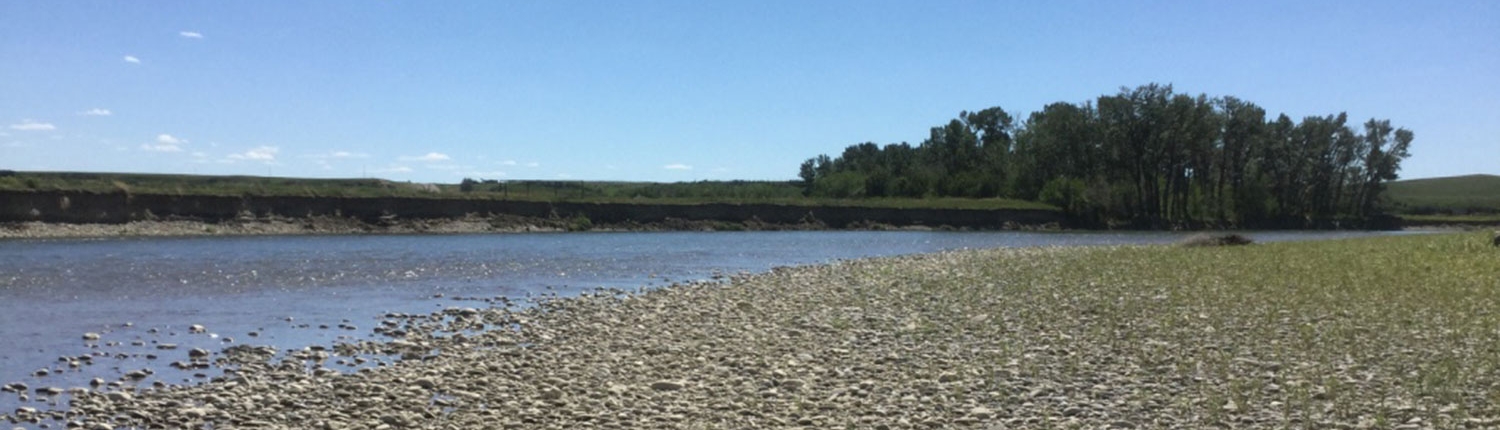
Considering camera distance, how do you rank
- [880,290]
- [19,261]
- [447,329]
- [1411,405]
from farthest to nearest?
[19,261], [880,290], [447,329], [1411,405]

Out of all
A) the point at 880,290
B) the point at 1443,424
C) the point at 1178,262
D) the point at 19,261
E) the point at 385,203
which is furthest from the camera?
the point at 385,203

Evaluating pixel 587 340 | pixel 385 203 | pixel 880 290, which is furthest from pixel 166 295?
pixel 385 203

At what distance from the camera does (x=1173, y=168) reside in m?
107

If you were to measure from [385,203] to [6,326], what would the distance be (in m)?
59.2

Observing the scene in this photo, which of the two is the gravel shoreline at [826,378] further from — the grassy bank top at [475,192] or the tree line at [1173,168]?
the tree line at [1173,168]

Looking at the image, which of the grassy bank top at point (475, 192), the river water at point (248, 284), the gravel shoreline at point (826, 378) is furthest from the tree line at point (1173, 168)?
the gravel shoreline at point (826, 378)

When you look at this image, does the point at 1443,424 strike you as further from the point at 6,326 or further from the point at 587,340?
the point at 6,326

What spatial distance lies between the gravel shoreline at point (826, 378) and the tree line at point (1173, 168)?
86.7 m

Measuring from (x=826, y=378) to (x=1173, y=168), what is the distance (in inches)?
3959

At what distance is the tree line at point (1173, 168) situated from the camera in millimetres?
103562

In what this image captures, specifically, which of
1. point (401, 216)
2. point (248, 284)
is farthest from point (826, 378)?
point (401, 216)

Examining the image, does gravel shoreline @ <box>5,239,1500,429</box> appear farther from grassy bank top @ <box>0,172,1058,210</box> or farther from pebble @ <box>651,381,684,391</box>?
grassy bank top @ <box>0,172,1058,210</box>

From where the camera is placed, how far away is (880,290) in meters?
26.5

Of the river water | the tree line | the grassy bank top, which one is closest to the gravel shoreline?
the river water
